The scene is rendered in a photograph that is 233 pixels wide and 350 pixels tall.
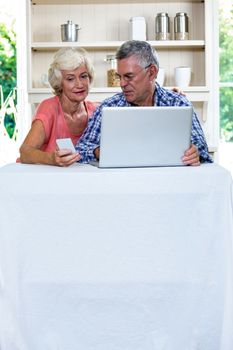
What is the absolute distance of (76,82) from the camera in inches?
113

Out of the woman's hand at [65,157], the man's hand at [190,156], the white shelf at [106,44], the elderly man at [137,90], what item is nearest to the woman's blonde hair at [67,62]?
the elderly man at [137,90]

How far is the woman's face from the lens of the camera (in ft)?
9.41

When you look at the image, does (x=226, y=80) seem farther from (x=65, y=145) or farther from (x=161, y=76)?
(x=65, y=145)

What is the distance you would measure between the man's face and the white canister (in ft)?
6.11

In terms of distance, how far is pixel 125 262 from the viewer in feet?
6.75

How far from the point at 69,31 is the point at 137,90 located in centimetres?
192

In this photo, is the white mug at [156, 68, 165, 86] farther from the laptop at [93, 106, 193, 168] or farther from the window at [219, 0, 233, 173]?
the laptop at [93, 106, 193, 168]

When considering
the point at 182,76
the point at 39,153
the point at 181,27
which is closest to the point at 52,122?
the point at 39,153

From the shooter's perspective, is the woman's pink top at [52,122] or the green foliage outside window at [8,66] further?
the green foliage outside window at [8,66]

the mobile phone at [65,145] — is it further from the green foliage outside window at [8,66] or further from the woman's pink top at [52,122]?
the green foliage outside window at [8,66]

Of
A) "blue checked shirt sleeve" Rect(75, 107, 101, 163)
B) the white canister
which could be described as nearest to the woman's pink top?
"blue checked shirt sleeve" Rect(75, 107, 101, 163)

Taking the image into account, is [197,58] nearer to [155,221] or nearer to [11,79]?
[155,221]

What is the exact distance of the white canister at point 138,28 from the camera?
448 cm

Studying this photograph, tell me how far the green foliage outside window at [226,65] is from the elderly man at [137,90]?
2.34 m
